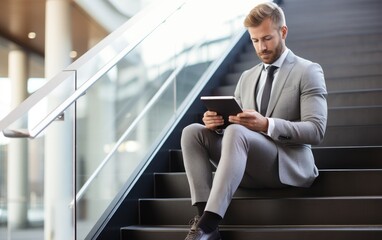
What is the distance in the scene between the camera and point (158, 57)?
4.27 metres

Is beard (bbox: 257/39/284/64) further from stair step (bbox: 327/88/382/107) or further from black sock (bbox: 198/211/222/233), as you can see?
stair step (bbox: 327/88/382/107)

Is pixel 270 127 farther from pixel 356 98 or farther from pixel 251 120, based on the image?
pixel 356 98

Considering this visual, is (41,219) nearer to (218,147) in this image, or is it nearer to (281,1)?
(218,147)

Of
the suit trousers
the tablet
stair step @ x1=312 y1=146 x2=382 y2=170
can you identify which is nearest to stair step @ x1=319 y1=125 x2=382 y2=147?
stair step @ x1=312 y1=146 x2=382 y2=170

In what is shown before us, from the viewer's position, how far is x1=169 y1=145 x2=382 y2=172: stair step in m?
3.62

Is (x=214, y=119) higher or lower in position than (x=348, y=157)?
higher

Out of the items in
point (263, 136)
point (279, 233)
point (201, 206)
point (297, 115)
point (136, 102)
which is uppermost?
point (136, 102)

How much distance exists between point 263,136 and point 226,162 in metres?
0.31

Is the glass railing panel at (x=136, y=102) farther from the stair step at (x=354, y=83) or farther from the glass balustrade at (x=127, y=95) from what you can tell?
the stair step at (x=354, y=83)

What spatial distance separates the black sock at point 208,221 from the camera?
287cm

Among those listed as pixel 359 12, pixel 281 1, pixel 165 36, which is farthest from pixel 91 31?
pixel 165 36

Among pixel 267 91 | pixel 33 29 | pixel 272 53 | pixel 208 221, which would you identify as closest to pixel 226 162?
pixel 208 221

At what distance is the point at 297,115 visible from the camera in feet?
10.9

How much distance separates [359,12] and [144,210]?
3774 millimetres
